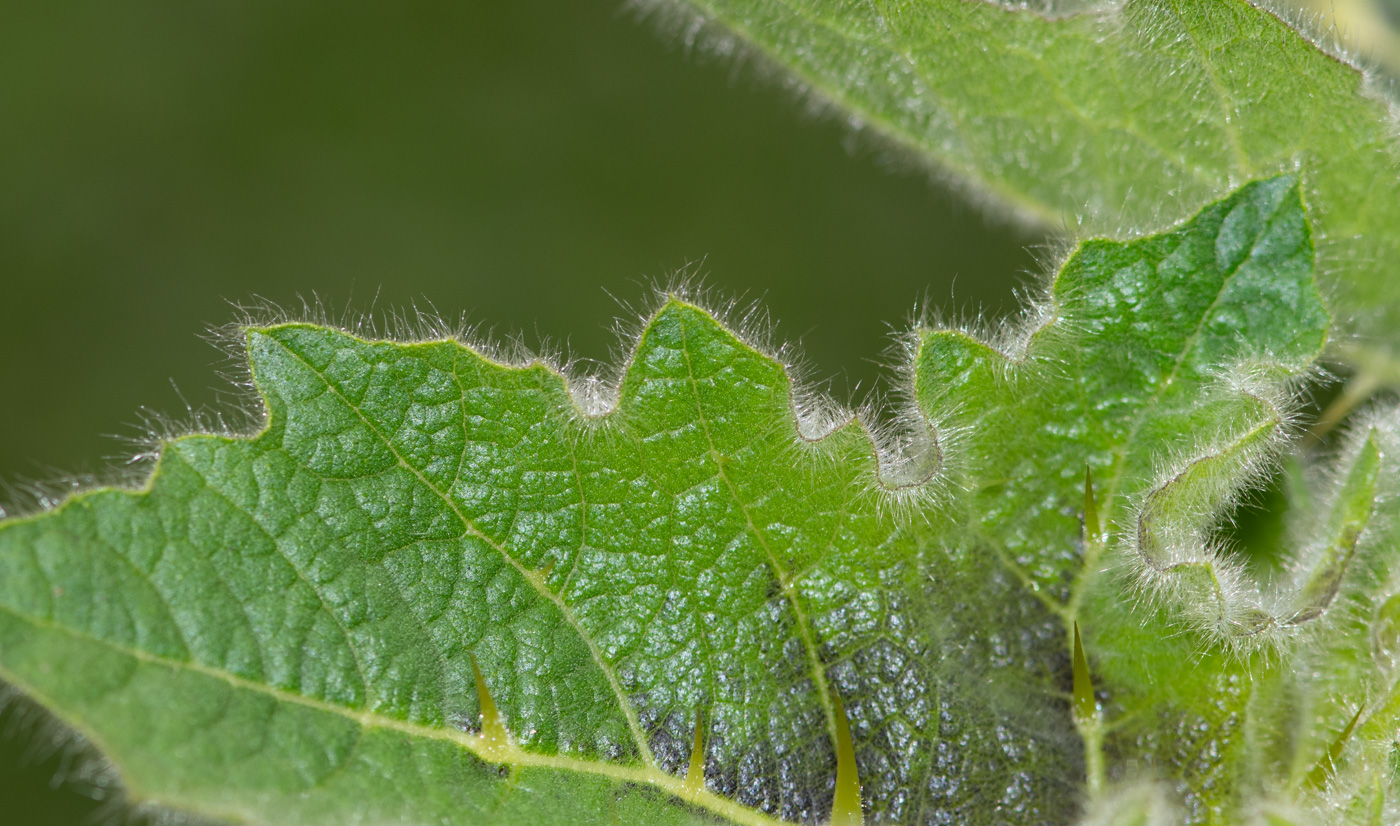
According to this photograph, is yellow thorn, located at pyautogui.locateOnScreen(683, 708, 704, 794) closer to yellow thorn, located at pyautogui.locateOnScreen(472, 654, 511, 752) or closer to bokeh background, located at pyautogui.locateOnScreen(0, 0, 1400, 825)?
yellow thorn, located at pyautogui.locateOnScreen(472, 654, 511, 752)

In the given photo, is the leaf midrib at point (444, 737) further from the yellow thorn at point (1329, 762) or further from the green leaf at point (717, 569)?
the yellow thorn at point (1329, 762)

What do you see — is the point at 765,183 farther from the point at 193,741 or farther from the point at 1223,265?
the point at 193,741

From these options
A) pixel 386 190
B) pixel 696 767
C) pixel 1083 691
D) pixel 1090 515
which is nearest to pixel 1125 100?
pixel 1090 515

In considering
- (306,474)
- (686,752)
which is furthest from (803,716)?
(306,474)

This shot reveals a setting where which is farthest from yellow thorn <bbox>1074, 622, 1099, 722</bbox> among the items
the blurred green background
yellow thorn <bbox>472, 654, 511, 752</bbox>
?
the blurred green background

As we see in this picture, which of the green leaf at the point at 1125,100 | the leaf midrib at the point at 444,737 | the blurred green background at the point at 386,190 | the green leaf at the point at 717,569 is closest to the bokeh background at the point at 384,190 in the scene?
the blurred green background at the point at 386,190
